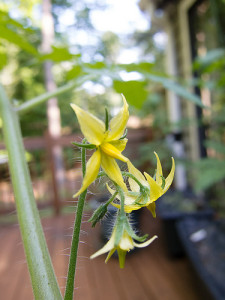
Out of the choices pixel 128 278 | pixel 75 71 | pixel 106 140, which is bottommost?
pixel 128 278

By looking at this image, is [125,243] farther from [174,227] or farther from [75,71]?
[174,227]

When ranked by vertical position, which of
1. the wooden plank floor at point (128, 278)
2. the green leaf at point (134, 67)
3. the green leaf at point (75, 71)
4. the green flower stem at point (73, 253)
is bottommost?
the wooden plank floor at point (128, 278)

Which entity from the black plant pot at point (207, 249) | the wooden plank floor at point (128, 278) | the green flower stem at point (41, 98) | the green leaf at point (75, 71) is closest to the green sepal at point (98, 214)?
the green flower stem at point (41, 98)

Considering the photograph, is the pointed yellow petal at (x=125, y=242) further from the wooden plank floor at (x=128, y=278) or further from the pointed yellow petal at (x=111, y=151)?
the wooden plank floor at (x=128, y=278)

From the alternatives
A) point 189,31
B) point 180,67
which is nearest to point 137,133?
point 180,67

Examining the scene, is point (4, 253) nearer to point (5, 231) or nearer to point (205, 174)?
point (5, 231)

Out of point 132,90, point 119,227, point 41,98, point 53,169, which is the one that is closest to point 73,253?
point 119,227

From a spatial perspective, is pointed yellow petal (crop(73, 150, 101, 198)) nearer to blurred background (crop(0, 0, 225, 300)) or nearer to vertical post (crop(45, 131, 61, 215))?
blurred background (crop(0, 0, 225, 300))

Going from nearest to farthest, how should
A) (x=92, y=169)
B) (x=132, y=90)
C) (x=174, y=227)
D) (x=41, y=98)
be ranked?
(x=92, y=169), (x=41, y=98), (x=132, y=90), (x=174, y=227)

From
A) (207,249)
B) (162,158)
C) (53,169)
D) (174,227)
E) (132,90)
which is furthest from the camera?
(53,169)

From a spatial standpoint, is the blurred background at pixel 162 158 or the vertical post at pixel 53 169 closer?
the blurred background at pixel 162 158
